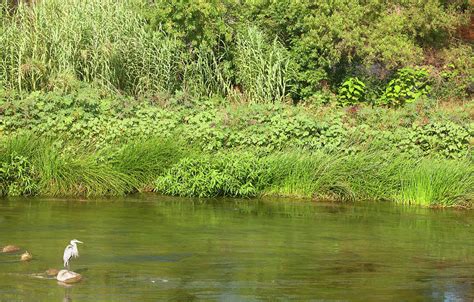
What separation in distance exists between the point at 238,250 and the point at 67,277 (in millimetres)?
2594

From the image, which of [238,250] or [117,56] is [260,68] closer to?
[117,56]

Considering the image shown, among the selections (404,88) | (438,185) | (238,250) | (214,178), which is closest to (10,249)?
(238,250)

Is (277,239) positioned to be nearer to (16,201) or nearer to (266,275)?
(266,275)

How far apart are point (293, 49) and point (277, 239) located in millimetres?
8125

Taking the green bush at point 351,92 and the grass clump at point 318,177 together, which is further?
the green bush at point 351,92

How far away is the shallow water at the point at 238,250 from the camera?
9.77 meters

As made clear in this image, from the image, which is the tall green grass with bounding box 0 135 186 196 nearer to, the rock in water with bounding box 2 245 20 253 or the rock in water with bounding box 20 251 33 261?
the rock in water with bounding box 2 245 20 253

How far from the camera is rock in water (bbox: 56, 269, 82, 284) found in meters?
9.78

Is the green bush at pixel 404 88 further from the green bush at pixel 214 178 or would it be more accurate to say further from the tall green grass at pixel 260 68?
the green bush at pixel 214 178

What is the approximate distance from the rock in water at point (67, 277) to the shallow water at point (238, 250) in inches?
3.4

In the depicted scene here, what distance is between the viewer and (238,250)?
1177cm

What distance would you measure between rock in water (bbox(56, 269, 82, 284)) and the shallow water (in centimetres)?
9

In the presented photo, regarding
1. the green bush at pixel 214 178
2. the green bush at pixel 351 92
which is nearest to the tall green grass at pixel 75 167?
the green bush at pixel 214 178

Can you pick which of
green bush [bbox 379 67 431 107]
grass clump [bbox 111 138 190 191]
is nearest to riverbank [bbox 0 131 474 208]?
grass clump [bbox 111 138 190 191]
